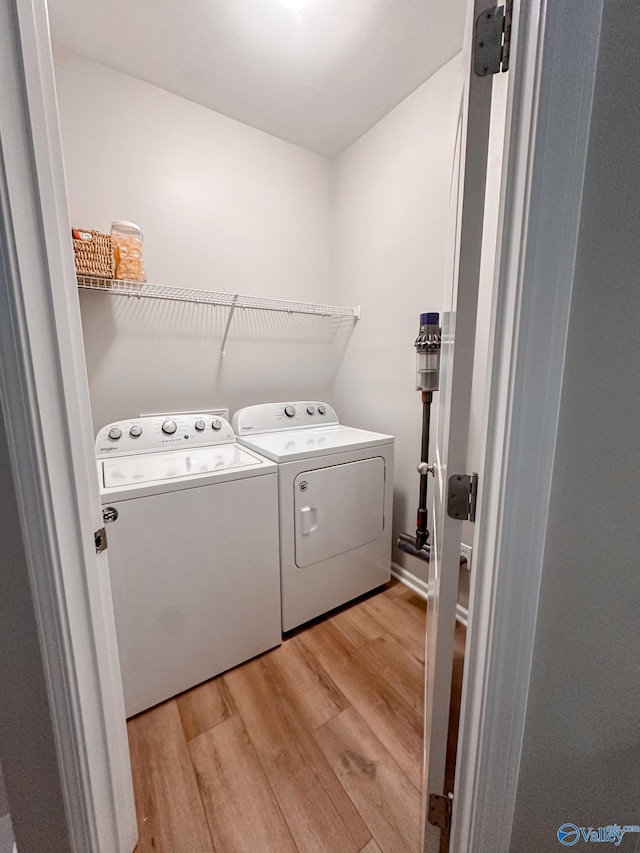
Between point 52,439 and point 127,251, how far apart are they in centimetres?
133

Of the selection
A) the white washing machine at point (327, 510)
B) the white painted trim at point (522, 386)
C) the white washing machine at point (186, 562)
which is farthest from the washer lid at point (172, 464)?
the white painted trim at point (522, 386)

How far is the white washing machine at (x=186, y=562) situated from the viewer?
3.89 ft

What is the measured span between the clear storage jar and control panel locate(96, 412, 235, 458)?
2.31 ft

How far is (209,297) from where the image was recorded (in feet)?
6.42

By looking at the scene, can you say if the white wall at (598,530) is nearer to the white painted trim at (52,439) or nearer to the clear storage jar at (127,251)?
the white painted trim at (52,439)

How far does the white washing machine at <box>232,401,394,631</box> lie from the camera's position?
1.54 meters

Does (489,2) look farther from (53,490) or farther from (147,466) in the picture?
(147,466)

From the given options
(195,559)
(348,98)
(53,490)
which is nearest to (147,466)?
(195,559)

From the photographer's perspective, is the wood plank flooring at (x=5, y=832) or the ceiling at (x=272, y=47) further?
the ceiling at (x=272, y=47)

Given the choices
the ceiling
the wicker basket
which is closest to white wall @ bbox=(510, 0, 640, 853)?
the ceiling

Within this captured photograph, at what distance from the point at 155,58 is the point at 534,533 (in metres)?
2.47

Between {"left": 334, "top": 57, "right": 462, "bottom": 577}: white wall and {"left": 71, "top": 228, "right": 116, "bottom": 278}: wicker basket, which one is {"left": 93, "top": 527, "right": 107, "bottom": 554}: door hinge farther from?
{"left": 334, "top": 57, "right": 462, "bottom": 577}: white wall

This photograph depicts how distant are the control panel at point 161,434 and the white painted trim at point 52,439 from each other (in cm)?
98

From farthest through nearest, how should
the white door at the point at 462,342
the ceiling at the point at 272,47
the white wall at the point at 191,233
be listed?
the white wall at the point at 191,233
the ceiling at the point at 272,47
the white door at the point at 462,342
